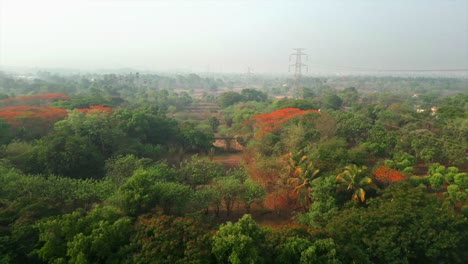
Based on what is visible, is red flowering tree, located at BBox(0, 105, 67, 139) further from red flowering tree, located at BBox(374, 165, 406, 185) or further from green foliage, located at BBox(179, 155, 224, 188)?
red flowering tree, located at BBox(374, 165, 406, 185)

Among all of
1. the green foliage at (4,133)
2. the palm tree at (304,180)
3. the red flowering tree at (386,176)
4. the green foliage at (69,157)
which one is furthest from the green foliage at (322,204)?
the green foliage at (4,133)

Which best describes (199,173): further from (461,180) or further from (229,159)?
(461,180)

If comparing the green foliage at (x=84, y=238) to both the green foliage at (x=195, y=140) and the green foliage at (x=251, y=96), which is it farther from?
the green foliage at (x=251, y=96)

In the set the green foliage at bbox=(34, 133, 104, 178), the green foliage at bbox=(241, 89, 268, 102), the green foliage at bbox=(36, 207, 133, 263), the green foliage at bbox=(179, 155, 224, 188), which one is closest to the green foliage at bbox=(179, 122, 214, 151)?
the green foliage at bbox=(34, 133, 104, 178)

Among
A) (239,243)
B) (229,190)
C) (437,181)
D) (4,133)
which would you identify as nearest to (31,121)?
(4,133)

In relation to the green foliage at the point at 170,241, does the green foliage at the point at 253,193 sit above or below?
below

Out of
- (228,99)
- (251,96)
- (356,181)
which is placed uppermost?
(251,96)

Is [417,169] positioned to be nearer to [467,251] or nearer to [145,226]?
[467,251]
